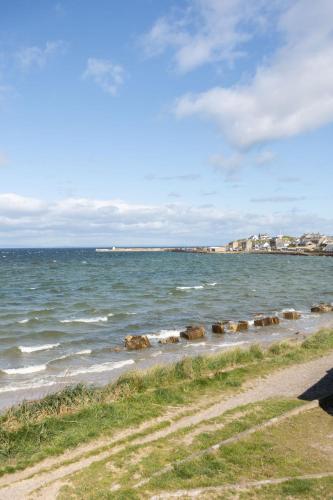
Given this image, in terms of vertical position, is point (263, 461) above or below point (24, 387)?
above

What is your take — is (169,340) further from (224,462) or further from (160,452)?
(224,462)

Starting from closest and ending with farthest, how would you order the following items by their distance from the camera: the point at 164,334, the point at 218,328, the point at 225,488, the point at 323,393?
the point at 225,488 < the point at 323,393 < the point at 164,334 < the point at 218,328

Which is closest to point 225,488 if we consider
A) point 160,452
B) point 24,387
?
point 160,452

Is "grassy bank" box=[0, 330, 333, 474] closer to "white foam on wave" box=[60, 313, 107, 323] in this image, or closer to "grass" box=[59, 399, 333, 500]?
"grass" box=[59, 399, 333, 500]

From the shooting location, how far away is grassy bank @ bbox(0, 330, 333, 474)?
1200cm

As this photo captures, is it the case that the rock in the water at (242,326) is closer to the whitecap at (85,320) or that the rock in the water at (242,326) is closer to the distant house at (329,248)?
the whitecap at (85,320)

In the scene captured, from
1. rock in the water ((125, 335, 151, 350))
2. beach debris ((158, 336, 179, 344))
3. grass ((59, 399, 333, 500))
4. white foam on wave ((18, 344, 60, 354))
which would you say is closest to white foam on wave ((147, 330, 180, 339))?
beach debris ((158, 336, 179, 344))

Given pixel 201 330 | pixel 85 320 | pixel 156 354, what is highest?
pixel 201 330

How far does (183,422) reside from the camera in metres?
13.5

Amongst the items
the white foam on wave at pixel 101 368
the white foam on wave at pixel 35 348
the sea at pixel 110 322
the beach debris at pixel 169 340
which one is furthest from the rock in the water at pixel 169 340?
the white foam on wave at pixel 35 348

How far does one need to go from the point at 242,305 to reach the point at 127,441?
31714 millimetres

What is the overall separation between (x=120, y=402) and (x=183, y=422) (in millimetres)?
2526

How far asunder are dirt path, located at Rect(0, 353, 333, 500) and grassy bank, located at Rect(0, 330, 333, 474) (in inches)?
16.8

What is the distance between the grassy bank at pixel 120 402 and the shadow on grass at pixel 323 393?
2525mm
